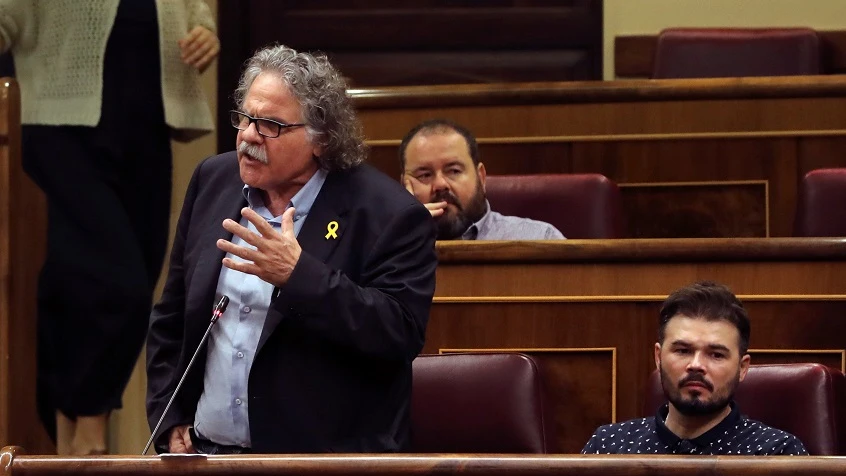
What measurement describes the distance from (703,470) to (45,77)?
133cm

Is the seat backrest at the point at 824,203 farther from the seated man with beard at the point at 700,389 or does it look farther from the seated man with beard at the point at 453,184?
the seated man with beard at the point at 700,389

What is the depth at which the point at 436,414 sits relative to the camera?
1.44 metres

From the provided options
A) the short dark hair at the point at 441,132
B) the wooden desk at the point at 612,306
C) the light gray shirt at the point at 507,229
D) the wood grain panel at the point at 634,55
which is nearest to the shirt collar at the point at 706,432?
the wooden desk at the point at 612,306

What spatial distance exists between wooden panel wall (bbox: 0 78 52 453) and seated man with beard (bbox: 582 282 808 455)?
669 mm

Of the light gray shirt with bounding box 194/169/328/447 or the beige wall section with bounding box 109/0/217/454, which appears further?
the beige wall section with bounding box 109/0/217/454

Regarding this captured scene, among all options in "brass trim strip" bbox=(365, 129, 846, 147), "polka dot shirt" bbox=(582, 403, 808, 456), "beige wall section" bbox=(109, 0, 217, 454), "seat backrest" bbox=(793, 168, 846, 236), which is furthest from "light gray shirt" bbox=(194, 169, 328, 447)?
"beige wall section" bbox=(109, 0, 217, 454)

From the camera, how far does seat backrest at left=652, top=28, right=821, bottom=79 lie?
253cm

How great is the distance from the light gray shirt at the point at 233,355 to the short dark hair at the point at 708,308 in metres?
0.39

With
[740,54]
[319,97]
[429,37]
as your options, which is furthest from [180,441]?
[429,37]

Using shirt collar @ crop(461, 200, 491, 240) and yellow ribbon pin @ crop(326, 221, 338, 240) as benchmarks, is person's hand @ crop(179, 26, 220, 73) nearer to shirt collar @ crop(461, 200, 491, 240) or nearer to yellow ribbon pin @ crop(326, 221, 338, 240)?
shirt collar @ crop(461, 200, 491, 240)

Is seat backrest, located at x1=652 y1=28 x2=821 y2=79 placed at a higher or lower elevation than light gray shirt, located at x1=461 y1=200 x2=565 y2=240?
higher

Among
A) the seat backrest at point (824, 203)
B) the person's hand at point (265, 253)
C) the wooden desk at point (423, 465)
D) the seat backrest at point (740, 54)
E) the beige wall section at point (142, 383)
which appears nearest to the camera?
the wooden desk at point (423, 465)

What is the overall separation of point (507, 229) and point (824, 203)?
42 cm

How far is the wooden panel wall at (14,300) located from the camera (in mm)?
1654
